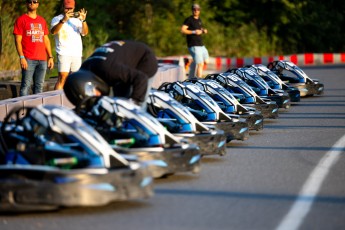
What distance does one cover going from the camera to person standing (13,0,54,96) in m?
15.5

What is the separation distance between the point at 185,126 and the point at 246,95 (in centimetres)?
462

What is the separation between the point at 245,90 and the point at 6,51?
29.8ft

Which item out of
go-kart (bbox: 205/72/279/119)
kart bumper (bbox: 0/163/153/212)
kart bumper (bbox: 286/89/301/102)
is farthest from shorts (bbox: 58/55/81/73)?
kart bumper (bbox: 0/163/153/212)

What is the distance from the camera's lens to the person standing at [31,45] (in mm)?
15523

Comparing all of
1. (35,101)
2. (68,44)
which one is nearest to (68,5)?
(68,44)

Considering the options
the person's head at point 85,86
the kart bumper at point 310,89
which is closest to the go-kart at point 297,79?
the kart bumper at point 310,89

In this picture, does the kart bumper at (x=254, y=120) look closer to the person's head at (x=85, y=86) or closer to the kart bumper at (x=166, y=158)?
the person's head at (x=85, y=86)

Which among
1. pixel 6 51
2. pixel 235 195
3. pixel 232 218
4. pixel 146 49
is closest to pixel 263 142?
pixel 146 49

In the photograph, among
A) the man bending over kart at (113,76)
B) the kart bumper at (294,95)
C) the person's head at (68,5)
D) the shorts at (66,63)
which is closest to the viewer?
the man bending over kart at (113,76)

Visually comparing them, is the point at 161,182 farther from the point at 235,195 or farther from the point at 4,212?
Result: the point at 4,212

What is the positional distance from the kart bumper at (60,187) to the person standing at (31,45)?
695 centimetres

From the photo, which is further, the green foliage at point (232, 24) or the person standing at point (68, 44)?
the green foliage at point (232, 24)

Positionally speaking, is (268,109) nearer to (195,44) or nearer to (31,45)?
(31,45)

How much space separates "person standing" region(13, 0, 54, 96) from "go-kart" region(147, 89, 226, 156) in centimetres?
421
